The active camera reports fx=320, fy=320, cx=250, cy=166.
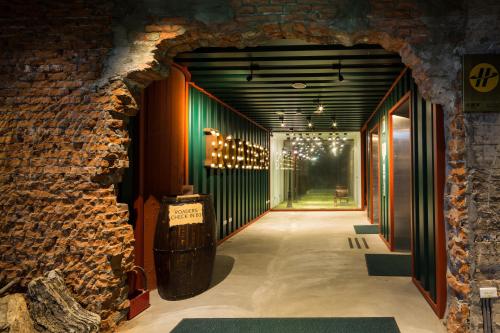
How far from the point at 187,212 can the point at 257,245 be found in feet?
10.5

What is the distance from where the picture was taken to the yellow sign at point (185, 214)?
363cm

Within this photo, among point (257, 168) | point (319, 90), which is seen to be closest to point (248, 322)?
point (319, 90)

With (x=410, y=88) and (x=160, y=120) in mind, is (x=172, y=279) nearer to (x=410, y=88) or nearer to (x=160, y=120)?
(x=160, y=120)

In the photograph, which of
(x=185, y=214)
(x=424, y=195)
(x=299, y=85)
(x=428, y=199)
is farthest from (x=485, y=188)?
(x=299, y=85)

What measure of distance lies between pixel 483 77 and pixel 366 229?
19.7 ft

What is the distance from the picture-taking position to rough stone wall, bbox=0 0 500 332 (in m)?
2.85

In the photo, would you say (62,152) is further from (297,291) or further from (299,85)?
(299,85)

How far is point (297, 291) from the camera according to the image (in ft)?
13.0

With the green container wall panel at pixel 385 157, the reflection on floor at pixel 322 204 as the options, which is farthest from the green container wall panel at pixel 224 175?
the reflection on floor at pixel 322 204

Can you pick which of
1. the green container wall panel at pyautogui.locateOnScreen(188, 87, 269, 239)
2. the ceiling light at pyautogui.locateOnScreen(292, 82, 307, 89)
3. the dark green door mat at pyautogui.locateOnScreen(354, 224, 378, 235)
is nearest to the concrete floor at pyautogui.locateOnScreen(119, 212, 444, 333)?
the green container wall panel at pyautogui.locateOnScreen(188, 87, 269, 239)

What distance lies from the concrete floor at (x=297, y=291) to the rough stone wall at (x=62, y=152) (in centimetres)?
76

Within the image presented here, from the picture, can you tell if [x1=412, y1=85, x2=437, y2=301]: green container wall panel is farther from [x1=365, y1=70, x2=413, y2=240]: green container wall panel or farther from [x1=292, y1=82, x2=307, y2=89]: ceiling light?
[x1=292, y1=82, x2=307, y2=89]: ceiling light

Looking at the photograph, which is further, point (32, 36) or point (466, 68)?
point (32, 36)

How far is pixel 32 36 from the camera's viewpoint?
310 centimetres
